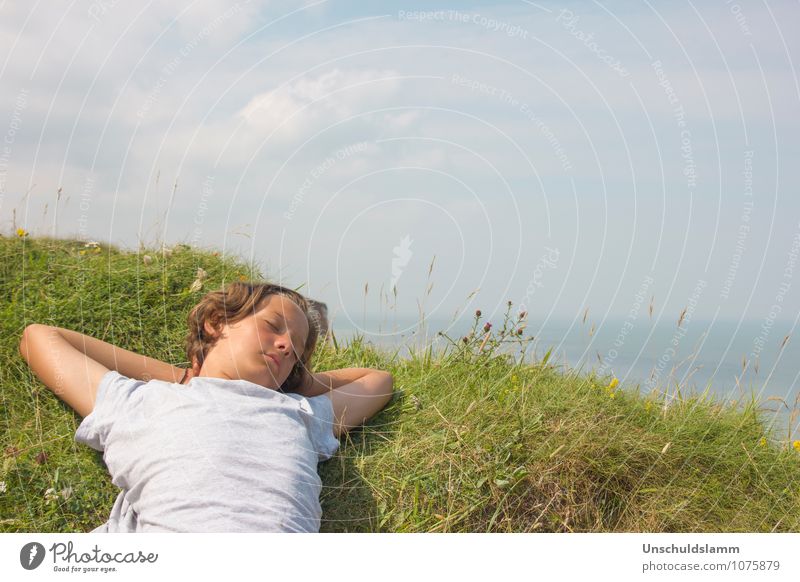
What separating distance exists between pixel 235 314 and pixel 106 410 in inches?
28.0

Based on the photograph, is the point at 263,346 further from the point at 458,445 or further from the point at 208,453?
the point at 458,445

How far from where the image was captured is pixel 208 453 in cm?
307

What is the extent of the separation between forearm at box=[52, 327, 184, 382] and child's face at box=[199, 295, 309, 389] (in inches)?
14.8

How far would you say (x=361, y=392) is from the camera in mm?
3877

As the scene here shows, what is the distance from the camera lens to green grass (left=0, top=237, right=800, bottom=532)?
3.46 metres

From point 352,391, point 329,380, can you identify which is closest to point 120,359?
point 329,380

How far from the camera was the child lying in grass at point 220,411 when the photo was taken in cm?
303

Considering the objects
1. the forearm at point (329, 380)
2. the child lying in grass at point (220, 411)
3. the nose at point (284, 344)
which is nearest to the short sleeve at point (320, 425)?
the child lying in grass at point (220, 411)

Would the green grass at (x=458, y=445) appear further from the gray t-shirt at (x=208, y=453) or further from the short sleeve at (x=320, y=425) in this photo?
the gray t-shirt at (x=208, y=453)

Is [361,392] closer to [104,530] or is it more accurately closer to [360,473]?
[360,473]

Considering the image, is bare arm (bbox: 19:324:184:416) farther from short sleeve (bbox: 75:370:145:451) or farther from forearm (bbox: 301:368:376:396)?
forearm (bbox: 301:368:376:396)

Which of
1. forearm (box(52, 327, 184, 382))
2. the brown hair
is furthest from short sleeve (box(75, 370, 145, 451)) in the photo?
the brown hair

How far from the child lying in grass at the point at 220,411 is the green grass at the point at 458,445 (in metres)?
0.19
